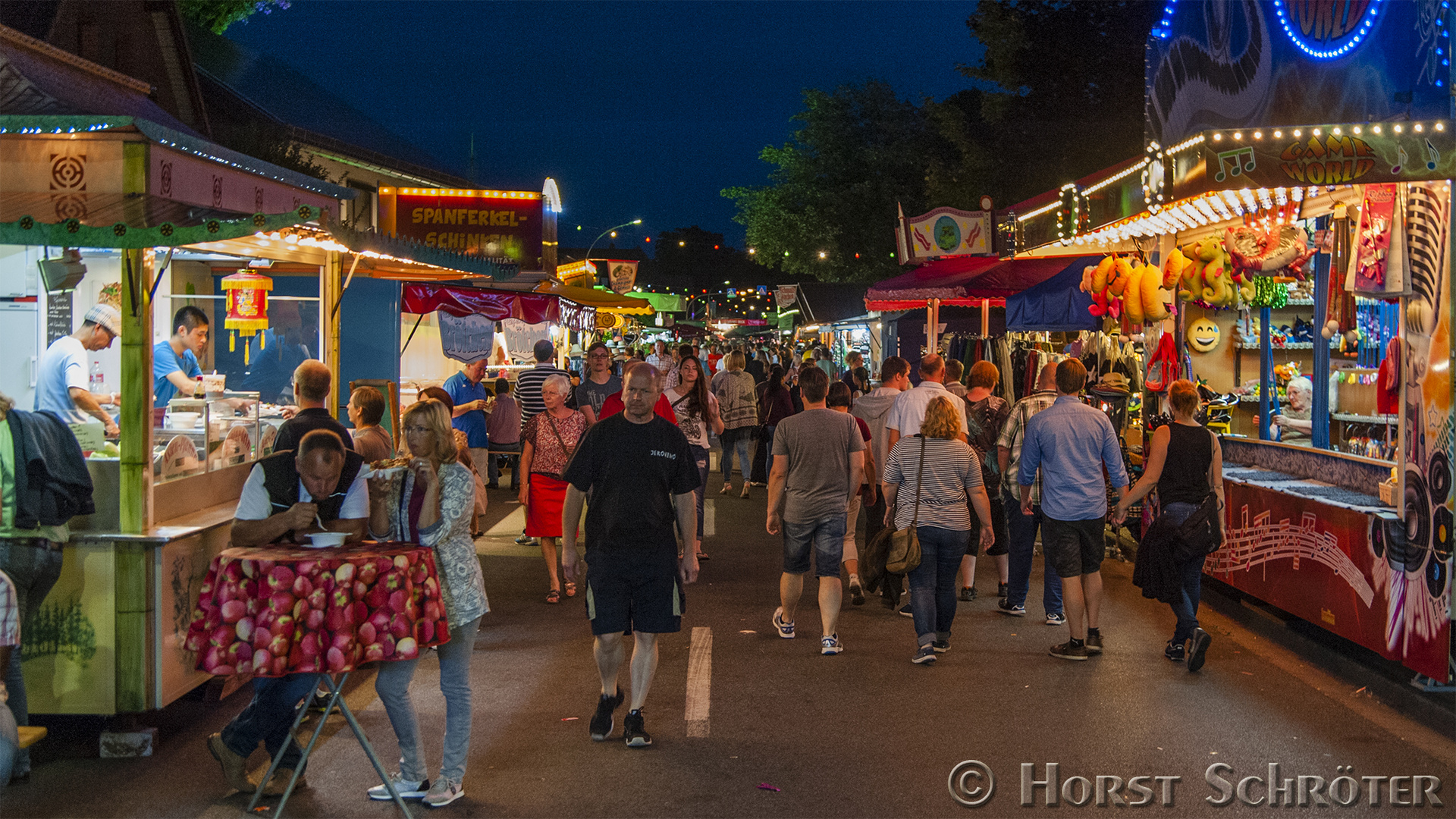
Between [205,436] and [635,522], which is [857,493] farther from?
[205,436]

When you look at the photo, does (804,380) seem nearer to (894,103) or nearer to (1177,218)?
(1177,218)

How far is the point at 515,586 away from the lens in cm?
971

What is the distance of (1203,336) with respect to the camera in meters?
10.9

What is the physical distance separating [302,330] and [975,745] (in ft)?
30.6

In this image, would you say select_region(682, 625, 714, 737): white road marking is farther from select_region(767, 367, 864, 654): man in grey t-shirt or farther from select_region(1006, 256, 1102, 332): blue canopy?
select_region(1006, 256, 1102, 332): blue canopy

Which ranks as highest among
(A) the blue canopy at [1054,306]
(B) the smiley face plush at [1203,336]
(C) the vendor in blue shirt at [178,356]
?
(A) the blue canopy at [1054,306]

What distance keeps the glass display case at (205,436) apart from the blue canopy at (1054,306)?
9.51 metres

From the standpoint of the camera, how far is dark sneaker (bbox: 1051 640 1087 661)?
7418 millimetres

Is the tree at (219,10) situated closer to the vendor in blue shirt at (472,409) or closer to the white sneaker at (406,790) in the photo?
Answer: the vendor in blue shirt at (472,409)

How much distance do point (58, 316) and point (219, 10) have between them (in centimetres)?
1863

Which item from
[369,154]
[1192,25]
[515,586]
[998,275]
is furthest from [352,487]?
[369,154]

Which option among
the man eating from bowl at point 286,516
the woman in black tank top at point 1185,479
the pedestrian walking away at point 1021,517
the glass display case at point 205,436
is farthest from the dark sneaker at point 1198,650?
the glass display case at point 205,436

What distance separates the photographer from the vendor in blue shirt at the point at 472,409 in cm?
1299

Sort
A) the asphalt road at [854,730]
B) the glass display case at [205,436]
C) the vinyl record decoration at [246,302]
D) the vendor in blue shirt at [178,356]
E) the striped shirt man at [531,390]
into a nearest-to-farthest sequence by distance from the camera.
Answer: the asphalt road at [854,730], the glass display case at [205,436], the vendor in blue shirt at [178,356], the vinyl record decoration at [246,302], the striped shirt man at [531,390]
